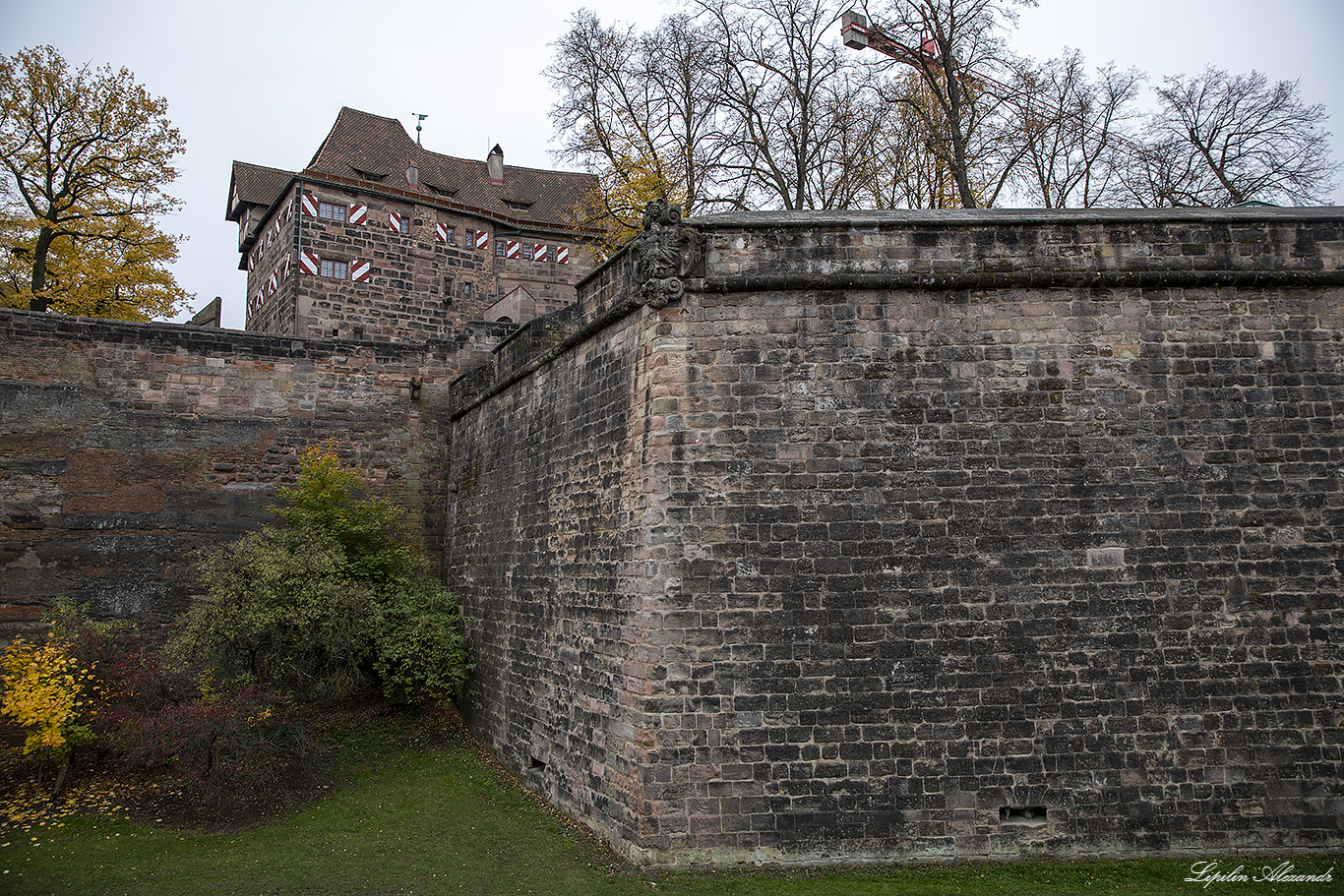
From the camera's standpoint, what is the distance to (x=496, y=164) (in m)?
28.2

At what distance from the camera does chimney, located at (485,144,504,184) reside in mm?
28094

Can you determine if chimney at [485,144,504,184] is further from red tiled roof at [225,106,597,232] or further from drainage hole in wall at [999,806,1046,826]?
drainage hole in wall at [999,806,1046,826]

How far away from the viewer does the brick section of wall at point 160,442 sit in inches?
466

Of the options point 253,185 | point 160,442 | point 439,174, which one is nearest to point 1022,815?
point 160,442

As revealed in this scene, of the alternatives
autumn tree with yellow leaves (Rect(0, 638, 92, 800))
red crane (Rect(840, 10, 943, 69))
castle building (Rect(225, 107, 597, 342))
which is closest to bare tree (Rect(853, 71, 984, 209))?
red crane (Rect(840, 10, 943, 69))

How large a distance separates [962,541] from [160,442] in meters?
12.2

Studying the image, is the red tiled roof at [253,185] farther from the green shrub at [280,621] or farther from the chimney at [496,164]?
the green shrub at [280,621]

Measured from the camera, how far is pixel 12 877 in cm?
723

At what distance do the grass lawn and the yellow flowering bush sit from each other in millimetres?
948

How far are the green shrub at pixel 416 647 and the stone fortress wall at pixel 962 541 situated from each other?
3577 mm

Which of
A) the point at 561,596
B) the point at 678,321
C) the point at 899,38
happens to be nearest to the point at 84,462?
the point at 561,596

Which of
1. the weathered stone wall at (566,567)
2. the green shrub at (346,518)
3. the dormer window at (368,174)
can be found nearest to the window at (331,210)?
the dormer window at (368,174)

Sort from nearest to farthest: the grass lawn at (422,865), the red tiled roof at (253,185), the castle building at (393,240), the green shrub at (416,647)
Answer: the grass lawn at (422,865) < the green shrub at (416,647) < the castle building at (393,240) < the red tiled roof at (253,185)

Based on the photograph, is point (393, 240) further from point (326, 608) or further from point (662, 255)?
point (662, 255)
